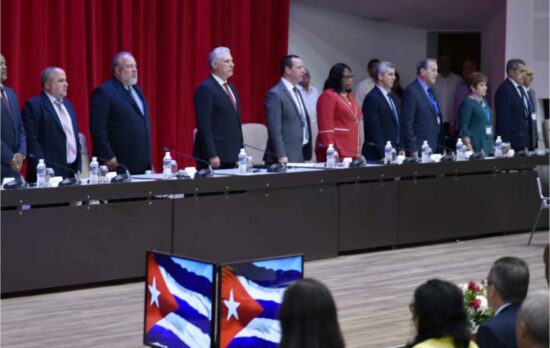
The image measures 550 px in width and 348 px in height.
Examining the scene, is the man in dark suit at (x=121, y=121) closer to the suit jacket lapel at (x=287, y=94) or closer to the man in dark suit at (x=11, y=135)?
the man in dark suit at (x=11, y=135)

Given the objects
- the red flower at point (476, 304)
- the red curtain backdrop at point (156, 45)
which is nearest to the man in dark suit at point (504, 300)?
the red flower at point (476, 304)

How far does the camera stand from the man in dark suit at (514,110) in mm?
11141

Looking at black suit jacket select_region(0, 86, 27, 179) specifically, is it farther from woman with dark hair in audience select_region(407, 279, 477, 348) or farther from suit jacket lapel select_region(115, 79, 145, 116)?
woman with dark hair in audience select_region(407, 279, 477, 348)

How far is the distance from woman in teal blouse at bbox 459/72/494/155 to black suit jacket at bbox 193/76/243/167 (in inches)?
→ 99.9

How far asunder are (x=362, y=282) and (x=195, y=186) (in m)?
1.26

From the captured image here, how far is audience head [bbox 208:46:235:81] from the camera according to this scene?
8719 millimetres

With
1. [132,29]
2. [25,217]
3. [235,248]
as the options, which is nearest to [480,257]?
[235,248]

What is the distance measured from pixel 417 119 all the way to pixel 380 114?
472mm

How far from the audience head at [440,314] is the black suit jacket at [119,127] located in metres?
5.02

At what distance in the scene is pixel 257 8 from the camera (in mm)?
13281

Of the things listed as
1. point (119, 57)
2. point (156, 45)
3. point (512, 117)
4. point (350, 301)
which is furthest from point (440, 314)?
point (156, 45)

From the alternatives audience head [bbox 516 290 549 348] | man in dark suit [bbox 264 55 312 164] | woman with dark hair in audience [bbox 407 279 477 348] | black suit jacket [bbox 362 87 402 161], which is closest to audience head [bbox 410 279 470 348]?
woman with dark hair in audience [bbox 407 279 477 348]

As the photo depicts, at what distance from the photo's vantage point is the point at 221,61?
8789 mm

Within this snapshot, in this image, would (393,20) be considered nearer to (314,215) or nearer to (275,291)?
(314,215)
